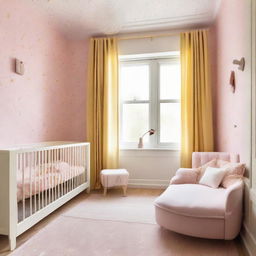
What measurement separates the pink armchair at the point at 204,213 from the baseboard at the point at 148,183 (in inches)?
60.5

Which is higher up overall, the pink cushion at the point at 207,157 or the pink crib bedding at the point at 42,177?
the pink cushion at the point at 207,157

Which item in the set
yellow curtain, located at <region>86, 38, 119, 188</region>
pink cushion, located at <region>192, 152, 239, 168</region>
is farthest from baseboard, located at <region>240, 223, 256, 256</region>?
yellow curtain, located at <region>86, 38, 119, 188</region>

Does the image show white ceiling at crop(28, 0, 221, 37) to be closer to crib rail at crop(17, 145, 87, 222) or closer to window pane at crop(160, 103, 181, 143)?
window pane at crop(160, 103, 181, 143)

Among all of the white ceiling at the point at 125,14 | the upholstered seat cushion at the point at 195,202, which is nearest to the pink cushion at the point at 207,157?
the upholstered seat cushion at the point at 195,202

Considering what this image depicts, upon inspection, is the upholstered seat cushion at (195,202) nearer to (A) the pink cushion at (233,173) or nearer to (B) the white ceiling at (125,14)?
(A) the pink cushion at (233,173)

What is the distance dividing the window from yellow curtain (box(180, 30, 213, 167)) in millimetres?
342

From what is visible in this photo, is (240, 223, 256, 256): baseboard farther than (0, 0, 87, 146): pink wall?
No

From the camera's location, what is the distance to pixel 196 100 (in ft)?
10.9

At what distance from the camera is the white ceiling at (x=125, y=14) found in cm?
288

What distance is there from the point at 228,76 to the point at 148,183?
2.02m

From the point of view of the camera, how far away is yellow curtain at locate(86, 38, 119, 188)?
3.59 meters

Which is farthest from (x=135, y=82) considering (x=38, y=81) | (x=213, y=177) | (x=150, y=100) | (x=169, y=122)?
(x=213, y=177)

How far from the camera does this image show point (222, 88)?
3.01m

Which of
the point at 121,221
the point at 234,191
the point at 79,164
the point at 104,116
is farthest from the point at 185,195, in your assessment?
the point at 104,116
